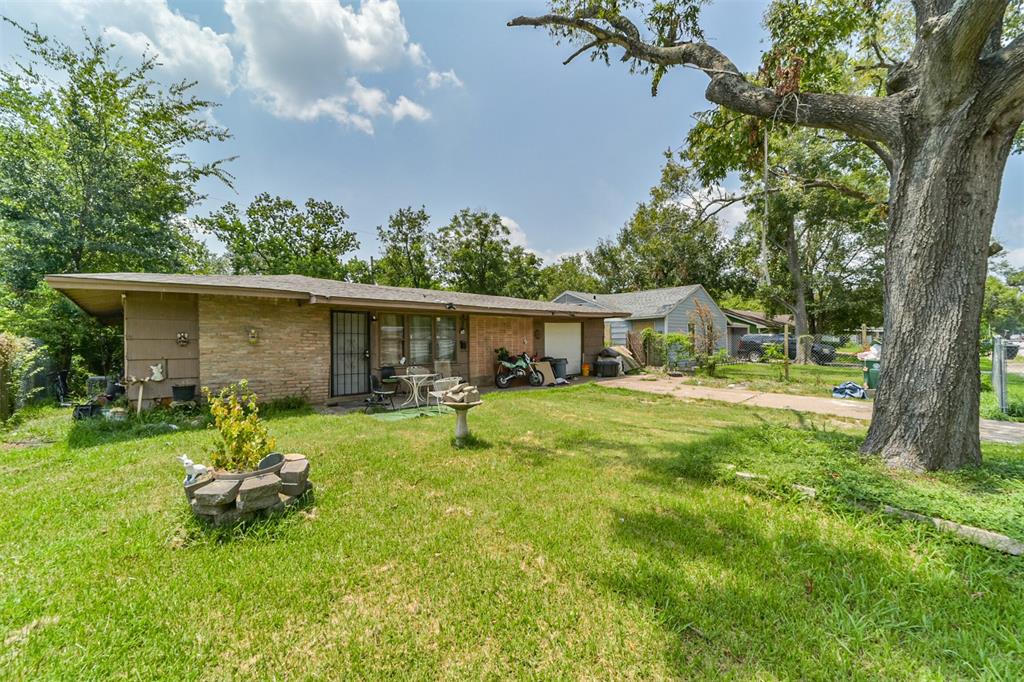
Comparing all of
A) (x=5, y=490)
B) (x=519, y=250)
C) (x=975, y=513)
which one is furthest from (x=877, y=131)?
(x=519, y=250)

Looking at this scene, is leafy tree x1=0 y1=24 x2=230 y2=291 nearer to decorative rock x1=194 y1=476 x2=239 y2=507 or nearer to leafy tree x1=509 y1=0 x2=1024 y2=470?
decorative rock x1=194 y1=476 x2=239 y2=507

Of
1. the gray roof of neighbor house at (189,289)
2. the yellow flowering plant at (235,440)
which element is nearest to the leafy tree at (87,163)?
the gray roof of neighbor house at (189,289)

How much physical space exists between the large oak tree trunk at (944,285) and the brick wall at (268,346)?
30.4 ft

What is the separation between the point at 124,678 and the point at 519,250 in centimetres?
2673

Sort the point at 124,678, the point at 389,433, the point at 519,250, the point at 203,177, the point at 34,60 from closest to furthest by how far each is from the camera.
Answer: the point at 124,678
the point at 389,433
the point at 34,60
the point at 203,177
the point at 519,250

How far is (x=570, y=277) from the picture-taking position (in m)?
34.7

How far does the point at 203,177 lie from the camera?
1369 cm

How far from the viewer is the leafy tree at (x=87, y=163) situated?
32.2 ft

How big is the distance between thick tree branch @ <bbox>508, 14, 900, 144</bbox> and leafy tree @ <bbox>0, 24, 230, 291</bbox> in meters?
13.3

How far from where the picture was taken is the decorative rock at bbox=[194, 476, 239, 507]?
277cm

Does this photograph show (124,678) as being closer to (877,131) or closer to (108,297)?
(877,131)

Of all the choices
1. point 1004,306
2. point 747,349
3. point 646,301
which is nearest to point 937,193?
point 646,301

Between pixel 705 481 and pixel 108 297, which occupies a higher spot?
pixel 108 297

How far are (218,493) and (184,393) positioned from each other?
220 inches
